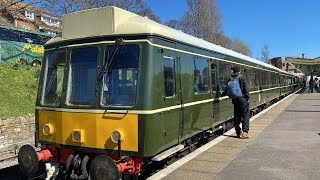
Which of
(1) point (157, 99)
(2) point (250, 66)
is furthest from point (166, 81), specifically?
(2) point (250, 66)

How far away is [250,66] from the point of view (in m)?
15.2

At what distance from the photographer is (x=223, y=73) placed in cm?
1063

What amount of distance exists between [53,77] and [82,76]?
0.83 m

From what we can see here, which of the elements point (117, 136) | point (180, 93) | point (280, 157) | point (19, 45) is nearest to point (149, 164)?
point (180, 93)

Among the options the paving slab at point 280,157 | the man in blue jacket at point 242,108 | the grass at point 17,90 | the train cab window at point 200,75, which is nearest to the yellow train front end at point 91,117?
the paving slab at point 280,157

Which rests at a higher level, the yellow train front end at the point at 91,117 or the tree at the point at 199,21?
the tree at the point at 199,21

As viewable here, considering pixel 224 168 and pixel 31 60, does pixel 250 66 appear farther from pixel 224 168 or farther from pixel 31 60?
pixel 31 60

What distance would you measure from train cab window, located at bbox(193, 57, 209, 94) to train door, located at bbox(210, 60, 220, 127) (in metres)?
0.47

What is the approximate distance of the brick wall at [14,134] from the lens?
12.6 meters

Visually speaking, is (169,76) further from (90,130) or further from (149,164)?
(149,164)

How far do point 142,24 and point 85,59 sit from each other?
44.3 inches

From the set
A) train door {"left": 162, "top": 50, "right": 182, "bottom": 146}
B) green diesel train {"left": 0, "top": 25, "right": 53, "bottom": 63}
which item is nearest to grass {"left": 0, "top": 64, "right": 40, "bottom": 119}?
Answer: green diesel train {"left": 0, "top": 25, "right": 53, "bottom": 63}

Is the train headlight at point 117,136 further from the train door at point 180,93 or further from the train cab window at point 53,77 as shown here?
the train door at point 180,93

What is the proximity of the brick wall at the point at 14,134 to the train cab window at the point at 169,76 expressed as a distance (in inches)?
295
